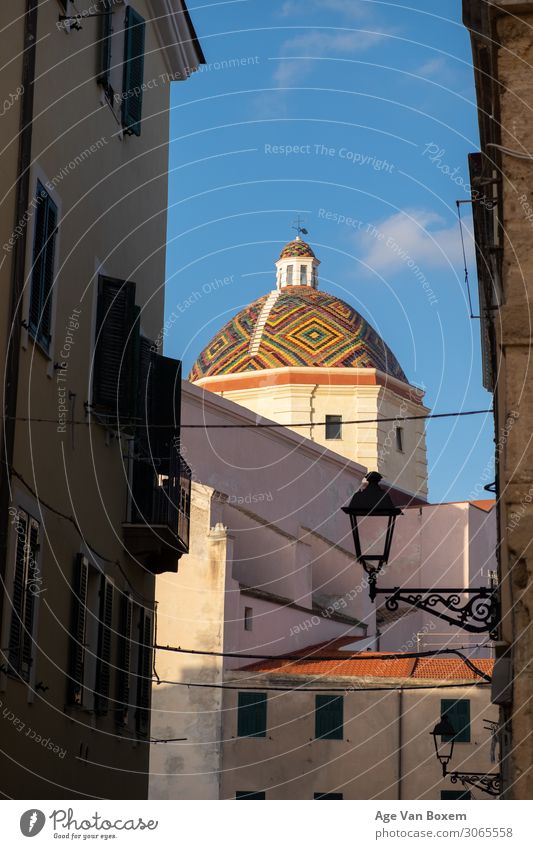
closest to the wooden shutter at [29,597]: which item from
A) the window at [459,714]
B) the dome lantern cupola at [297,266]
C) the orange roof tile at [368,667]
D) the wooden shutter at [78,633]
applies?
the wooden shutter at [78,633]

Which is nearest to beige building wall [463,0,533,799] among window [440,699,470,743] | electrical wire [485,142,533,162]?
electrical wire [485,142,533,162]

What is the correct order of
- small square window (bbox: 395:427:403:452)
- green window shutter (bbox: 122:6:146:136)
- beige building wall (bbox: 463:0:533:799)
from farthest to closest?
small square window (bbox: 395:427:403:452)
green window shutter (bbox: 122:6:146:136)
beige building wall (bbox: 463:0:533:799)

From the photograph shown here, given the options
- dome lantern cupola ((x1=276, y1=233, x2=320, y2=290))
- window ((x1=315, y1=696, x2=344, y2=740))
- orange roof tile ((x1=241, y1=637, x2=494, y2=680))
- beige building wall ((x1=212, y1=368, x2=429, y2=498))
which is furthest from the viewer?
dome lantern cupola ((x1=276, y1=233, x2=320, y2=290))

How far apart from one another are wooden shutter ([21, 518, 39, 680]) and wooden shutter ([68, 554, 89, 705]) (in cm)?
133

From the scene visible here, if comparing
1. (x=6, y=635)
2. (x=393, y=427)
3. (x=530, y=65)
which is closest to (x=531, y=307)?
(x=530, y=65)

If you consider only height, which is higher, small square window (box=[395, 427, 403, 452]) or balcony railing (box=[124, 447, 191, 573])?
small square window (box=[395, 427, 403, 452])

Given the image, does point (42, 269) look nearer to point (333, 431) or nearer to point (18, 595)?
point (18, 595)

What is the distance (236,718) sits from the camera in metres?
34.1

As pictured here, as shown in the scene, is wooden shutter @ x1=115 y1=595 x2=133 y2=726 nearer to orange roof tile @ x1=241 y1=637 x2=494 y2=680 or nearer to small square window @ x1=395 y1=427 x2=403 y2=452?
orange roof tile @ x1=241 y1=637 x2=494 y2=680

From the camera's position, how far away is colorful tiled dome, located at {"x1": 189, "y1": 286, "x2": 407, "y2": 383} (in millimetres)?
50062

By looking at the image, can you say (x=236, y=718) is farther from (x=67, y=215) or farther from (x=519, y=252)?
(x=519, y=252)

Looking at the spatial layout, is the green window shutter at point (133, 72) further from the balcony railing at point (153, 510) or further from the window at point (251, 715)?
the window at point (251, 715)

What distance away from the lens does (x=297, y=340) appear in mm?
50250

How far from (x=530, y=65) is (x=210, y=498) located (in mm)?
26972
